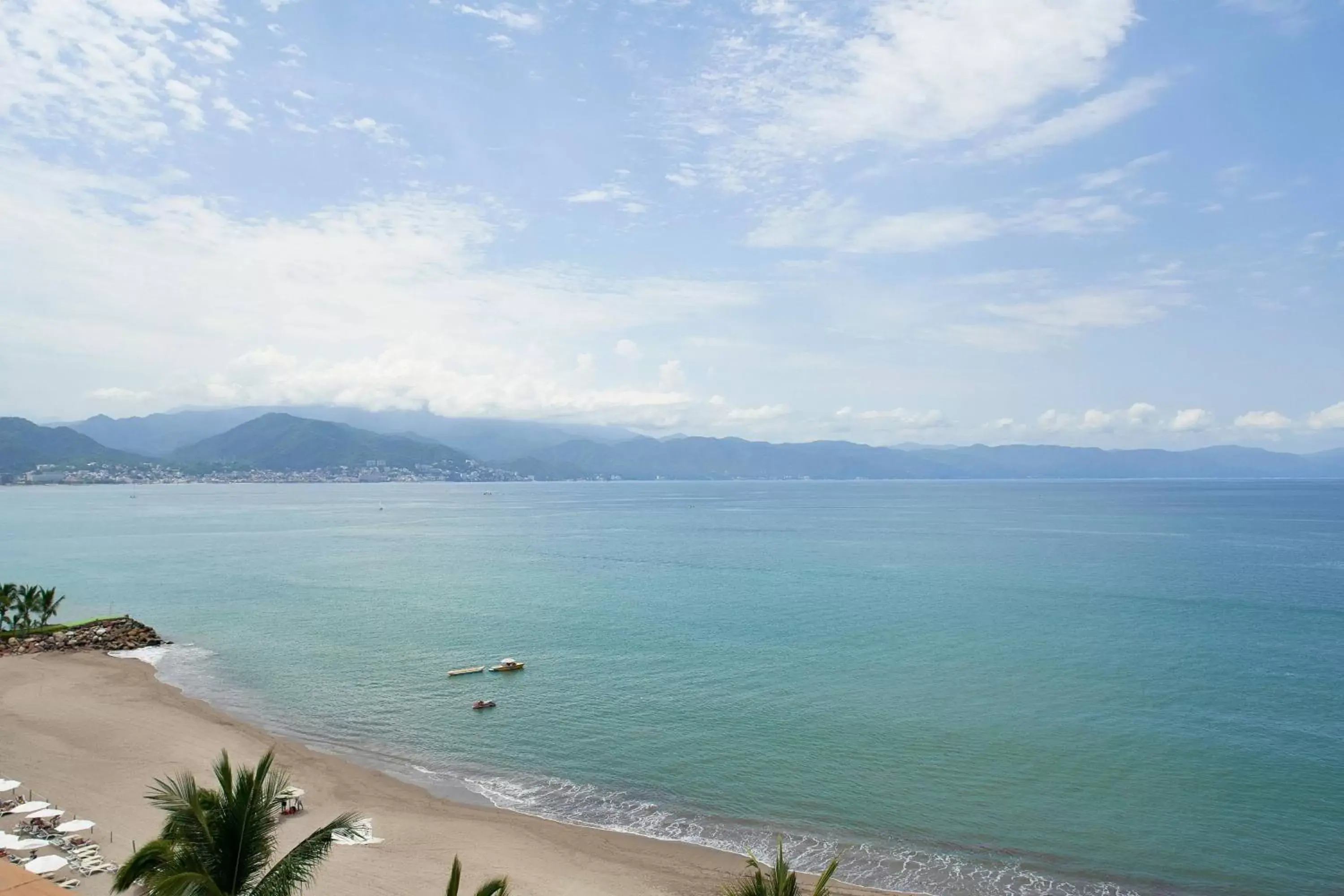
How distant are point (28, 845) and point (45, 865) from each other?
187 cm

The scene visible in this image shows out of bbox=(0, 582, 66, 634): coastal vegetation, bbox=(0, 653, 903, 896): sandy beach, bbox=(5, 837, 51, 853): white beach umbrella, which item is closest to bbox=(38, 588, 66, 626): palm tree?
bbox=(0, 582, 66, 634): coastal vegetation

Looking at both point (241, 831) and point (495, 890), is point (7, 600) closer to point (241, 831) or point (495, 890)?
point (241, 831)

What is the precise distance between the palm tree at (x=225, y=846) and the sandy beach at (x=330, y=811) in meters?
11.3

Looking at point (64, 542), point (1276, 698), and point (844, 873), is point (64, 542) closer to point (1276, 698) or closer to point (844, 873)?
point (844, 873)

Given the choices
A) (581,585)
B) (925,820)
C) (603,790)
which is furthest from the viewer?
(581,585)

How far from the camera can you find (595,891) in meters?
22.2

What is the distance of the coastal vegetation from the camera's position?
51125 millimetres

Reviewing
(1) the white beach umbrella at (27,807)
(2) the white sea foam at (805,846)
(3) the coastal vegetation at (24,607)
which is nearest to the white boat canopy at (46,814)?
(1) the white beach umbrella at (27,807)

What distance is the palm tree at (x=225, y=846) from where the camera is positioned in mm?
11344

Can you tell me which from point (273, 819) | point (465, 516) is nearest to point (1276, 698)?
point (273, 819)

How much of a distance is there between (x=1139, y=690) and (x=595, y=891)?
106 ft

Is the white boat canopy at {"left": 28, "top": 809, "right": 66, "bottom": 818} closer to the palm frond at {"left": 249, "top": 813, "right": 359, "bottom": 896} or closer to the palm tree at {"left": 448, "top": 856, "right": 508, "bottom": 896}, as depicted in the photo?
the palm frond at {"left": 249, "top": 813, "right": 359, "bottom": 896}

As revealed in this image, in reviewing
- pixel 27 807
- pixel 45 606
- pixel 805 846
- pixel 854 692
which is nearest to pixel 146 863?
pixel 27 807

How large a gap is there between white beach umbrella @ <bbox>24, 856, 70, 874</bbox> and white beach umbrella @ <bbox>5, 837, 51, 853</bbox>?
Answer: 935 millimetres
